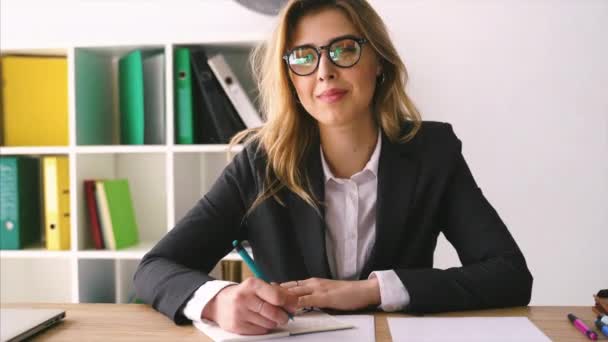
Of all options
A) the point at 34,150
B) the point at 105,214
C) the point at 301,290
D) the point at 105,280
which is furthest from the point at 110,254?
the point at 301,290

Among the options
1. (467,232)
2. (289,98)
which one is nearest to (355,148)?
(289,98)

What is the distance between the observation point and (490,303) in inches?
38.8

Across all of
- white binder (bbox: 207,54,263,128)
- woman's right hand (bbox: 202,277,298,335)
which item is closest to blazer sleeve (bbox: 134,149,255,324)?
woman's right hand (bbox: 202,277,298,335)

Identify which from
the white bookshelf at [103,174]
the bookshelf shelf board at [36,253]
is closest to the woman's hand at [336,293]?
the white bookshelf at [103,174]

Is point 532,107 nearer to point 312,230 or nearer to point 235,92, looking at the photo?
point 235,92

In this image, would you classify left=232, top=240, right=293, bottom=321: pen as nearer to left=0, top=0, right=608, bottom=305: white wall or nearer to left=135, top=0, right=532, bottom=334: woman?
left=135, top=0, right=532, bottom=334: woman

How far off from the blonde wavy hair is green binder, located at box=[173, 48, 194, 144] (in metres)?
0.68

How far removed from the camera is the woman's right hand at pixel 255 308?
0.81 meters

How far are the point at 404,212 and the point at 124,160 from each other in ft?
5.28

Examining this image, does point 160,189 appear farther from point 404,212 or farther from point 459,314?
point 459,314

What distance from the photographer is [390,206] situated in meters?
1.24

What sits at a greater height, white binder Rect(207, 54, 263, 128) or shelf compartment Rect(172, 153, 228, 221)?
white binder Rect(207, 54, 263, 128)

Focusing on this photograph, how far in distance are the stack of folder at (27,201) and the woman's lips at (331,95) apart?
134cm

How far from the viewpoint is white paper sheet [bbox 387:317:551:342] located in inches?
30.6
